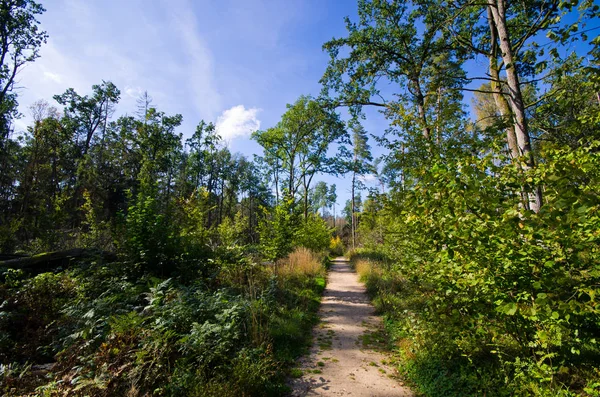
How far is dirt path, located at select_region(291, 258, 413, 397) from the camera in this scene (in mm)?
3469

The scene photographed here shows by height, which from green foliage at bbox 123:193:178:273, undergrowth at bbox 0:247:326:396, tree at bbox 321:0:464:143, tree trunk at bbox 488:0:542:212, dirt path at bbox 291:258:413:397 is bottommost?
dirt path at bbox 291:258:413:397

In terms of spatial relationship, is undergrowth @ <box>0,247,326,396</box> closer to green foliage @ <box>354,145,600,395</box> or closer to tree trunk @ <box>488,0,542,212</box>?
green foliage @ <box>354,145,600,395</box>

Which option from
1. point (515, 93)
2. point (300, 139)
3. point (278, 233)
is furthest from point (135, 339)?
point (300, 139)

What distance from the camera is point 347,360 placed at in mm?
4297

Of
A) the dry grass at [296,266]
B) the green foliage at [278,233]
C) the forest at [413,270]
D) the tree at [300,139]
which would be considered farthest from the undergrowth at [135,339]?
the tree at [300,139]

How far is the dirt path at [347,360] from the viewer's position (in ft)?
11.4

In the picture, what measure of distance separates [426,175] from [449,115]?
4462 millimetres

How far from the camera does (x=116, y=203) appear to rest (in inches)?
852

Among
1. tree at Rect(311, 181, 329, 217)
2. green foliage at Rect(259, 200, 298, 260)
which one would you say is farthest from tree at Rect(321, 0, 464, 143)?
tree at Rect(311, 181, 329, 217)

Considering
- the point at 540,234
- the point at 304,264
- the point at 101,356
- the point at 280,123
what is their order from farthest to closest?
the point at 280,123, the point at 304,264, the point at 101,356, the point at 540,234

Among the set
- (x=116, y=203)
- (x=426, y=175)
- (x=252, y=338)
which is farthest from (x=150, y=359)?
(x=116, y=203)

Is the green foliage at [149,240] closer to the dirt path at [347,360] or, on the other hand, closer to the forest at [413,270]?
the forest at [413,270]

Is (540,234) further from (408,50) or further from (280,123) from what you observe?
(280,123)

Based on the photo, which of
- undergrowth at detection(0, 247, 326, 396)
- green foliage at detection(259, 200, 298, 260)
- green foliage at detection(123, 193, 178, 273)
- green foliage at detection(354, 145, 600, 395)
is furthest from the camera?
green foliage at detection(259, 200, 298, 260)
